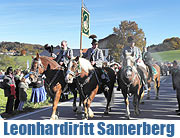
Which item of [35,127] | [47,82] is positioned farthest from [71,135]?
[47,82]

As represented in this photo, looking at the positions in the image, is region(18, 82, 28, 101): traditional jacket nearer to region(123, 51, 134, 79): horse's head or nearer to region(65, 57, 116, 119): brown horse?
region(65, 57, 116, 119): brown horse

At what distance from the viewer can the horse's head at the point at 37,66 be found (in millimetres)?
6910

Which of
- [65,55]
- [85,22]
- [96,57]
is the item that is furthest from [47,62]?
[85,22]

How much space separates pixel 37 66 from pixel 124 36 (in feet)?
137

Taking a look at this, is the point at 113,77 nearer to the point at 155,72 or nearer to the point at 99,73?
the point at 99,73

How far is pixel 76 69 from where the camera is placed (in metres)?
6.70

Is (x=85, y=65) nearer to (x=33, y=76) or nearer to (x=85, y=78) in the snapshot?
(x=85, y=78)

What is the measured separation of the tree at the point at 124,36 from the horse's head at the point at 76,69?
38.0 metres

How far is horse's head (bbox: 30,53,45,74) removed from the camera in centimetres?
691

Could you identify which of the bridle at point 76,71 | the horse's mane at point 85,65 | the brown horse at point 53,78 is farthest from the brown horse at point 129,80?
the brown horse at point 53,78

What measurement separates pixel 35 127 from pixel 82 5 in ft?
25.1

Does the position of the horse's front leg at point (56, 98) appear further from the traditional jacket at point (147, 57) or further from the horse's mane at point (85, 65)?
the traditional jacket at point (147, 57)

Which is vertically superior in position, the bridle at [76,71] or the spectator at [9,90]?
the bridle at [76,71]

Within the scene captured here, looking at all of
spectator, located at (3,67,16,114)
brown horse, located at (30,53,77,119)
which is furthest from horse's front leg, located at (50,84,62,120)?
spectator, located at (3,67,16,114)
